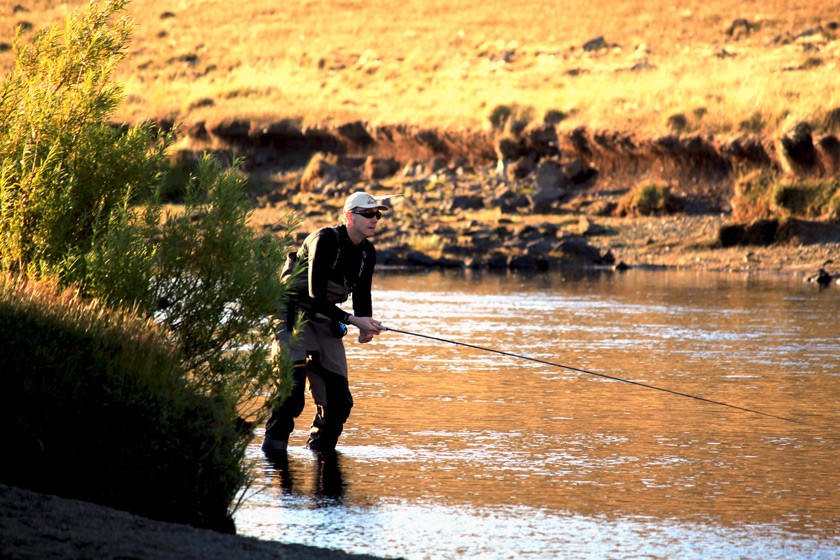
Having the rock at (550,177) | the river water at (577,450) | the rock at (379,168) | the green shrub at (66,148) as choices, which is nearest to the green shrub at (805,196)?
the rock at (550,177)

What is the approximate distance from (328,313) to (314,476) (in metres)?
1.16

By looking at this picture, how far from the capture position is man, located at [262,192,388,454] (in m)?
9.92

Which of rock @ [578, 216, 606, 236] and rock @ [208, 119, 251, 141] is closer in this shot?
rock @ [578, 216, 606, 236]

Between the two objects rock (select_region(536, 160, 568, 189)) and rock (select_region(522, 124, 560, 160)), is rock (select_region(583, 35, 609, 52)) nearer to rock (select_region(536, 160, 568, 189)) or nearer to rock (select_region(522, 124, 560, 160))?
rock (select_region(522, 124, 560, 160))

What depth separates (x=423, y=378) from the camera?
14188mm

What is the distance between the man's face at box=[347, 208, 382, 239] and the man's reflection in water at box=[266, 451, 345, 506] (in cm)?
150

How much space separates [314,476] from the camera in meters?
9.30

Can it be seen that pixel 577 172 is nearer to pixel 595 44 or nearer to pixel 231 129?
pixel 231 129

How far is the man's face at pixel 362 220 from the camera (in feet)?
32.8

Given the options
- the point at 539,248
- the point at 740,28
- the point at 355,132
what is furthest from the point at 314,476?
the point at 740,28

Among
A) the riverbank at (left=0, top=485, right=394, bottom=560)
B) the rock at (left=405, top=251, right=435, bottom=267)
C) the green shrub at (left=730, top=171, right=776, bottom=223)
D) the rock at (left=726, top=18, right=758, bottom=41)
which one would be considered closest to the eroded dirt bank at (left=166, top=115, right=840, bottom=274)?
the rock at (left=405, top=251, right=435, bottom=267)

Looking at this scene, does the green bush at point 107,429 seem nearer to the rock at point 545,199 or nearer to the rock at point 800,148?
the rock at point 800,148

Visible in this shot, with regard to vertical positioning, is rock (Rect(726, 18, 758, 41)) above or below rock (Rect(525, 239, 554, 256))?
above

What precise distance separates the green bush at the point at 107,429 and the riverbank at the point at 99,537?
1.15ft
